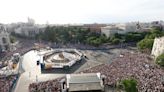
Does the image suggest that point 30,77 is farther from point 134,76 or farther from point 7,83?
point 134,76

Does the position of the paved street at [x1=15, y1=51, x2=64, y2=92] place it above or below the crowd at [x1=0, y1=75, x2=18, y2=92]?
below

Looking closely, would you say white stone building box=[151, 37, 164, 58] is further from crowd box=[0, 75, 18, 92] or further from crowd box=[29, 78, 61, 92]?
crowd box=[0, 75, 18, 92]

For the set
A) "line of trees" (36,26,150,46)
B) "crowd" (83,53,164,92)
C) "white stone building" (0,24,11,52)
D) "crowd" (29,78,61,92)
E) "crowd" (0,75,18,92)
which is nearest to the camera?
"crowd" (83,53,164,92)

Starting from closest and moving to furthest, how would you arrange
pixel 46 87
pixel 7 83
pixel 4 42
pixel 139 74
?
pixel 46 87 < pixel 7 83 < pixel 139 74 < pixel 4 42

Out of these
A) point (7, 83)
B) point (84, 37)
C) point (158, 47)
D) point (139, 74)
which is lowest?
point (7, 83)

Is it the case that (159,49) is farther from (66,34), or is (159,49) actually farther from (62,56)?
(66,34)

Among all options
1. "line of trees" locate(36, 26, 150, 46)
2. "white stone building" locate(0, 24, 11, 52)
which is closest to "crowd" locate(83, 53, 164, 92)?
"line of trees" locate(36, 26, 150, 46)

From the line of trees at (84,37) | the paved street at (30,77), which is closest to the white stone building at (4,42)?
the line of trees at (84,37)

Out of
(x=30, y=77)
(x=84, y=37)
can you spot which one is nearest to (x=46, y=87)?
(x=30, y=77)
